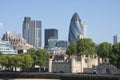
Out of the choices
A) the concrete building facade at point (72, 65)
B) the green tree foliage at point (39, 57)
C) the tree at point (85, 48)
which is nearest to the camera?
the concrete building facade at point (72, 65)

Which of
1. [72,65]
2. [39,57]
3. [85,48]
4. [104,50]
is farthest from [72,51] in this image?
[72,65]

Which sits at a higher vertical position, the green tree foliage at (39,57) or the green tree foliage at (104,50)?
the green tree foliage at (104,50)

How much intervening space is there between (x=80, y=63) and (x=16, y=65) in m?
22.1

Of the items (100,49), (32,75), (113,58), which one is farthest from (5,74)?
(100,49)

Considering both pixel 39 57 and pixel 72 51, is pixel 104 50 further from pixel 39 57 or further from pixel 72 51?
pixel 39 57

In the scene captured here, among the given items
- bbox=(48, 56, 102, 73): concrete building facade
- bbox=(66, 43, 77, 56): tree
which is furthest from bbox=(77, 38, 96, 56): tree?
bbox=(48, 56, 102, 73): concrete building facade

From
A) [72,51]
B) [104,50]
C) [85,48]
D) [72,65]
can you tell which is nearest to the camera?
[72,65]

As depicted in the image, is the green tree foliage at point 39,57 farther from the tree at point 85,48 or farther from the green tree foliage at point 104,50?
the green tree foliage at point 104,50

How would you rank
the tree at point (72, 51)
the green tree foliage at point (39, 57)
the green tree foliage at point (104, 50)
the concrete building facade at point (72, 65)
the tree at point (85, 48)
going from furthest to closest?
the tree at point (72, 51), the tree at point (85, 48), the green tree foliage at point (104, 50), the green tree foliage at point (39, 57), the concrete building facade at point (72, 65)

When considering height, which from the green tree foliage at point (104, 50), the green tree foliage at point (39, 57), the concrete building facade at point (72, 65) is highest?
the green tree foliage at point (104, 50)

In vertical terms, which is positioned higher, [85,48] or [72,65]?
[85,48]

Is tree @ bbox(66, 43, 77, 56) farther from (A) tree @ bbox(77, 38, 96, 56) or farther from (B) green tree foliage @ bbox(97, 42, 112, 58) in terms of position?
(B) green tree foliage @ bbox(97, 42, 112, 58)

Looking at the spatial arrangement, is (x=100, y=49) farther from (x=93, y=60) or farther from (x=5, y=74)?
(x=5, y=74)

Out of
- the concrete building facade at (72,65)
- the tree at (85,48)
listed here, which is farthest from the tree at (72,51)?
the concrete building facade at (72,65)
